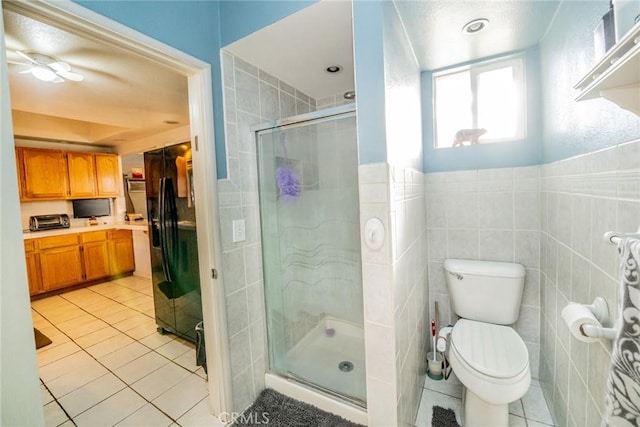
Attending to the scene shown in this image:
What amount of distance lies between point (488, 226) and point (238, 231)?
1.71 m

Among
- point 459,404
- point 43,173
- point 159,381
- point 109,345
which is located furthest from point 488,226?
point 43,173

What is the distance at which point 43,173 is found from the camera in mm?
3727

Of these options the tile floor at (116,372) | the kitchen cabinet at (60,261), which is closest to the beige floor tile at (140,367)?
the tile floor at (116,372)

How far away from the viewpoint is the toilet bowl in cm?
Result: 118

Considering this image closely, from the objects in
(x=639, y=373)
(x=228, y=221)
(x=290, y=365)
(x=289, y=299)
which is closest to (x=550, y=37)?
(x=639, y=373)

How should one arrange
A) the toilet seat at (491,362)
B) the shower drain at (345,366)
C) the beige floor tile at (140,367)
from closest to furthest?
the toilet seat at (491,362) → the shower drain at (345,366) → the beige floor tile at (140,367)

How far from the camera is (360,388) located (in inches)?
59.5

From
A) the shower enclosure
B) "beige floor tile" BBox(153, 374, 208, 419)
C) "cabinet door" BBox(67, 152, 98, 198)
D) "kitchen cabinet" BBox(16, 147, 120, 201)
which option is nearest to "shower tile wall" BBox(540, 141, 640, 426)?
the shower enclosure

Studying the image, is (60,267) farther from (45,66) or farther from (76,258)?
(45,66)

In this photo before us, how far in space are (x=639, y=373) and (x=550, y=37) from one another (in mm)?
1756

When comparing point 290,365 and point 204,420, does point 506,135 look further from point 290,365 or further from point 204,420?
point 204,420

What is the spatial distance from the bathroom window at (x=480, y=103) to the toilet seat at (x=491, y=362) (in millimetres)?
1287

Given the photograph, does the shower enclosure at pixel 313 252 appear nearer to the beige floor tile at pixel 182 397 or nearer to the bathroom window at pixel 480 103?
the beige floor tile at pixel 182 397

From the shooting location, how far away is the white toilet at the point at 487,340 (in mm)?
1197
